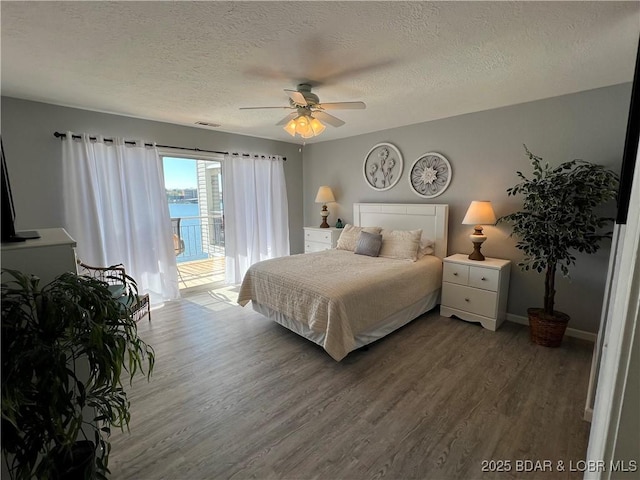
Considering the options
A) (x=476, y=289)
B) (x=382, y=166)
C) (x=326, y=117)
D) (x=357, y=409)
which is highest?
(x=326, y=117)

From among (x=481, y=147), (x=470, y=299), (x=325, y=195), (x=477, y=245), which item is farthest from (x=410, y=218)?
(x=325, y=195)

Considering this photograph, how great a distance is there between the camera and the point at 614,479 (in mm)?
832

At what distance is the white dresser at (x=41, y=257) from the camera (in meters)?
1.26

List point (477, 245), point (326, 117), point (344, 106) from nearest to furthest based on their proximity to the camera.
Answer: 1. point (344, 106)
2. point (326, 117)
3. point (477, 245)

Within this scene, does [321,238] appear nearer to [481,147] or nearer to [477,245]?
[477,245]

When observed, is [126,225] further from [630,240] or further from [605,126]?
[605,126]

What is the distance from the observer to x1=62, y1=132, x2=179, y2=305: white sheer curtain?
3.27 m

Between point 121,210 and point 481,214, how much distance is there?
13.8ft

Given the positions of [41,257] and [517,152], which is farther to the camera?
[517,152]

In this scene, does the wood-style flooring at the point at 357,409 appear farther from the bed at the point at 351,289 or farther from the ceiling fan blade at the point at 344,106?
the ceiling fan blade at the point at 344,106

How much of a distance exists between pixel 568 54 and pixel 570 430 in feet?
8.27

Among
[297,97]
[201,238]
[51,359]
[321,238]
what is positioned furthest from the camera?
[201,238]

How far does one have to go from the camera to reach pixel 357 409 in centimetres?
202

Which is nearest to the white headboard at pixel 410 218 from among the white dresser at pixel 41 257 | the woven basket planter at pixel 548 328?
the woven basket planter at pixel 548 328
